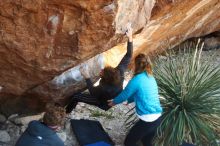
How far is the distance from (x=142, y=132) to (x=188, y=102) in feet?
3.75

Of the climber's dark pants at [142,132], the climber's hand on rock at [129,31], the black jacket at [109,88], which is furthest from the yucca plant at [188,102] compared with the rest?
the climber's hand on rock at [129,31]

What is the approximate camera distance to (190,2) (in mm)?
8172

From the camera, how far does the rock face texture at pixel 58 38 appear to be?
632 cm

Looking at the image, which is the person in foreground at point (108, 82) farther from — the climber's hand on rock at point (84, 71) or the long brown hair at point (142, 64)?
the long brown hair at point (142, 64)

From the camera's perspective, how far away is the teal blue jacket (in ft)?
22.4

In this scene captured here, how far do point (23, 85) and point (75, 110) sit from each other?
1.75m

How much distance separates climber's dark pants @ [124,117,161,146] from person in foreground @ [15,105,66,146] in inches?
49.0

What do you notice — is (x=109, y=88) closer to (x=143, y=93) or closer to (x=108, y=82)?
(x=108, y=82)

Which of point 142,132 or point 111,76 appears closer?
point 142,132

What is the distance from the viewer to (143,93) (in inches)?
269

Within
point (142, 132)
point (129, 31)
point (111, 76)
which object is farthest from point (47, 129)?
Result: point (129, 31)

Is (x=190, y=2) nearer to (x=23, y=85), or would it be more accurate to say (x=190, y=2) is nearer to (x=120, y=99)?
(x=120, y=99)

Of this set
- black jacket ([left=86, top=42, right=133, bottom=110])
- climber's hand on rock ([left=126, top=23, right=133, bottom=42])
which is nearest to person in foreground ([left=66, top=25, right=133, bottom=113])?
black jacket ([left=86, top=42, right=133, bottom=110])

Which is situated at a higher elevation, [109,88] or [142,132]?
[109,88]
